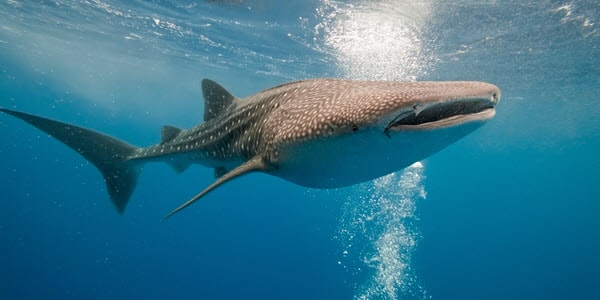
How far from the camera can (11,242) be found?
72.1 ft

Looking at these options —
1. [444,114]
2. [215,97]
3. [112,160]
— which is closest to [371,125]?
[444,114]

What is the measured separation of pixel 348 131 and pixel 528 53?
18440 millimetres

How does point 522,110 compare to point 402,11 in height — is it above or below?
below

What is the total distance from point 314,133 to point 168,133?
3916 mm

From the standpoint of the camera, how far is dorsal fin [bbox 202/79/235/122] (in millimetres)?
5246

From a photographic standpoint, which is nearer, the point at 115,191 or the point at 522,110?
the point at 115,191

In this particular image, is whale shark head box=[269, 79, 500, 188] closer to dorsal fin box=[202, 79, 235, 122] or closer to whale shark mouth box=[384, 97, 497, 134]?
whale shark mouth box=[384, 97, 497, 134]

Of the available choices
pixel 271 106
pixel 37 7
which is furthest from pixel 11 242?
pixel 271 106

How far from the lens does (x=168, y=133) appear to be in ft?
19.5

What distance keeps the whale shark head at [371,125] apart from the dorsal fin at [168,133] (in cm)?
300

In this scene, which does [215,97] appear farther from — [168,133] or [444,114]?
[444,114]

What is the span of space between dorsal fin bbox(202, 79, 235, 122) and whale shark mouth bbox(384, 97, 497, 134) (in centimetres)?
340

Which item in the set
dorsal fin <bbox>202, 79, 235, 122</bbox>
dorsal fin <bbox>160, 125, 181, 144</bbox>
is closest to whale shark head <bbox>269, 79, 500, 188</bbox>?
dorsal fin <bbox>202, 79, 235, 122</bbox>

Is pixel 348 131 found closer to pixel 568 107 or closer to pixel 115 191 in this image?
pixel 115 191
